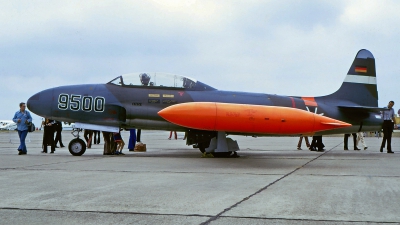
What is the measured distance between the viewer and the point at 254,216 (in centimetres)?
482

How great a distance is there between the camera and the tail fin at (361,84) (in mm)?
17312

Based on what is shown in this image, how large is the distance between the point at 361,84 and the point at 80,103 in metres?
Answer: 10.5

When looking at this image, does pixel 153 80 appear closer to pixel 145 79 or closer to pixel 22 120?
pixel 145 79

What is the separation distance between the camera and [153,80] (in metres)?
14.6

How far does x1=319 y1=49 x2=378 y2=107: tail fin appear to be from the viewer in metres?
17.3

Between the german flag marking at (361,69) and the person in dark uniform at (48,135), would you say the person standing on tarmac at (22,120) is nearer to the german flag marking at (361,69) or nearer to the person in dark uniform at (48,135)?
the person in dark uniform at (48,135)

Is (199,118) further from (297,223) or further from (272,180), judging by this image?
(297,223)

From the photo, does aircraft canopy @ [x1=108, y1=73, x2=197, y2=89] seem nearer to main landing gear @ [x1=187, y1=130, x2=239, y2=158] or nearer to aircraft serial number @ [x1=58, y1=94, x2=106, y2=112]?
aircraft serial number @ [x1=58, y1=94, x2=106, y2=112]

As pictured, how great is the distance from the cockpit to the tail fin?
603 cm

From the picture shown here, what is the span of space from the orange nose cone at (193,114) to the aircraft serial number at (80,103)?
3.80m

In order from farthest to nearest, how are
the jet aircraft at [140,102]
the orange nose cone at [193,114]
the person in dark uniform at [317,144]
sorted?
1. the person in dark uniform at [317,144]
2. the jet aircraft at [140,102]
3. the orange nose cone at [193,114]

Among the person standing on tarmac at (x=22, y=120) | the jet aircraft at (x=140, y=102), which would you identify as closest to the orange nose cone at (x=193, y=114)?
the jet aircraft at (x=140, y=102)

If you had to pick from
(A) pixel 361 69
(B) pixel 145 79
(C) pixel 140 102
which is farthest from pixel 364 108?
(C) pixel 140 102

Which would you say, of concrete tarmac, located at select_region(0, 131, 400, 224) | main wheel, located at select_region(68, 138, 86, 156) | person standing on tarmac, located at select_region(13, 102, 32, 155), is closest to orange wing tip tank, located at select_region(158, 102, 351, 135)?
concrete tarmac, located at select_region(0, 131, 400, 224)
